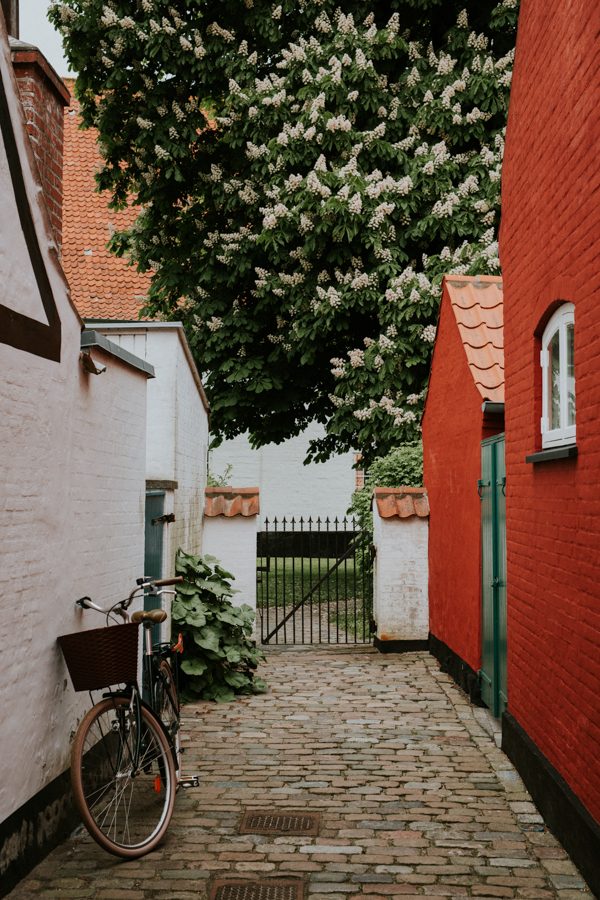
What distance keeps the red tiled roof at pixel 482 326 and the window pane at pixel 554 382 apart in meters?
2.04

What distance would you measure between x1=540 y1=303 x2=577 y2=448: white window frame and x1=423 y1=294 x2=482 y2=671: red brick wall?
2239 mm

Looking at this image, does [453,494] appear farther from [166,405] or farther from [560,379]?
[560,379]

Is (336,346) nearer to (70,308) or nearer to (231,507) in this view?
(231,507)

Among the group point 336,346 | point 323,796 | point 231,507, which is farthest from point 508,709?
point 336,346

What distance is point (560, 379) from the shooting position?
5367mm

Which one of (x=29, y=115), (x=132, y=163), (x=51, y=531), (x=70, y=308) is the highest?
(x=132, y=163)

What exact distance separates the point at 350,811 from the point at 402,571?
574 cm

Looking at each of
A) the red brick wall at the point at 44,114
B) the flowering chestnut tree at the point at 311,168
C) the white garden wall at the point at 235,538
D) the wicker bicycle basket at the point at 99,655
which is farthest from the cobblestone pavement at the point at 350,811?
the flowering chestnut tree at the point at 311,168

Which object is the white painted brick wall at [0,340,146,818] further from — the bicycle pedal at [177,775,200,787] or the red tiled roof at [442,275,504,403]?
the red tiled roof at [442,275,504,403]

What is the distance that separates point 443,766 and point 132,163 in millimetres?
10985

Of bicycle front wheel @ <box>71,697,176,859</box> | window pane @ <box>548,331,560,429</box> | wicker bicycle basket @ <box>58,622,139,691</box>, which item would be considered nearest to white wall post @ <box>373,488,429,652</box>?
window pane @ <box>548,331,560,429</box>

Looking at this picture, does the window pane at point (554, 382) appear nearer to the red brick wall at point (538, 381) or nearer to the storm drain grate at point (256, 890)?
the red brick wall at point (538, 381)

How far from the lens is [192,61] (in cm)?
1320

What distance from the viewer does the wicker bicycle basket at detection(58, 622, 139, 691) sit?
4660mm
